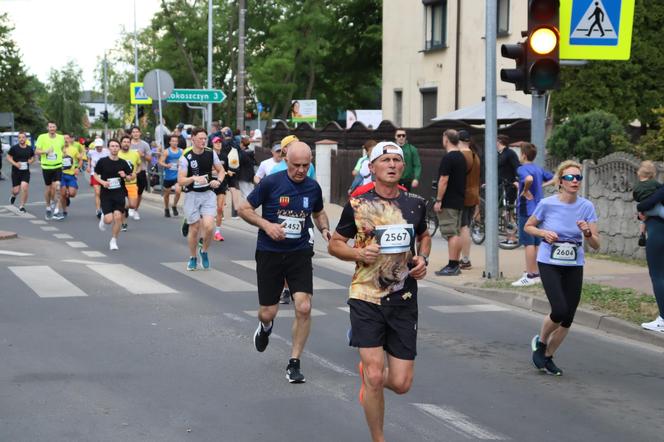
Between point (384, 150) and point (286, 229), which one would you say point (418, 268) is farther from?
point (286, 229)

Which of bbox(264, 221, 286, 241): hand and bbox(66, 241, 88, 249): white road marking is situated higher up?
bbox(264, 221, 286, 241): hand

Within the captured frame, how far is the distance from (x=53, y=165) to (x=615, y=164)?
1212cm

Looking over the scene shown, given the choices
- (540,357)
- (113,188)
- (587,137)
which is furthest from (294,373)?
(587,137)

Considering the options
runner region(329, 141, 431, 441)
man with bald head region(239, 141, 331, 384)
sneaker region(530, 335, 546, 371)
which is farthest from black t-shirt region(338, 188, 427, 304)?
sneaker region(530, 335, 546, 371)

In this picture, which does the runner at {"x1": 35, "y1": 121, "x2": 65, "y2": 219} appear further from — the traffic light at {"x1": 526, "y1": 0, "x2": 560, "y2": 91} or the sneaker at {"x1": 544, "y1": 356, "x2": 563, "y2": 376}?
the sneaker at {"x1": 544, "y1": 356, "x2": 563, "y2": 376}

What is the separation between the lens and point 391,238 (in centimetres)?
618

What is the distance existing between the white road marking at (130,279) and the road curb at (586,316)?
358 cm

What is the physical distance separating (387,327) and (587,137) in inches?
477

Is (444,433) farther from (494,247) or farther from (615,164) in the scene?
(615,164)

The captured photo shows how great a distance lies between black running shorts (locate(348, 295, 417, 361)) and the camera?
20.2 ft

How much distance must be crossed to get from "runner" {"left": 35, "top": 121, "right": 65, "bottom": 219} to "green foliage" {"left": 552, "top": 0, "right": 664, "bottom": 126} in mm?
10674

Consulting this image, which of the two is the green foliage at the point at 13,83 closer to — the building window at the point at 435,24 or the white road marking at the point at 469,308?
the building window at the point at 435,24

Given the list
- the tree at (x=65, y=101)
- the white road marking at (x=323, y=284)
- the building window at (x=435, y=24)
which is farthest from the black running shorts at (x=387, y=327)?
the tree at (x=65, y=101)

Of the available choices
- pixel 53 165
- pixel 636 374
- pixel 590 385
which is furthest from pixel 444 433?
pixel 53 165
